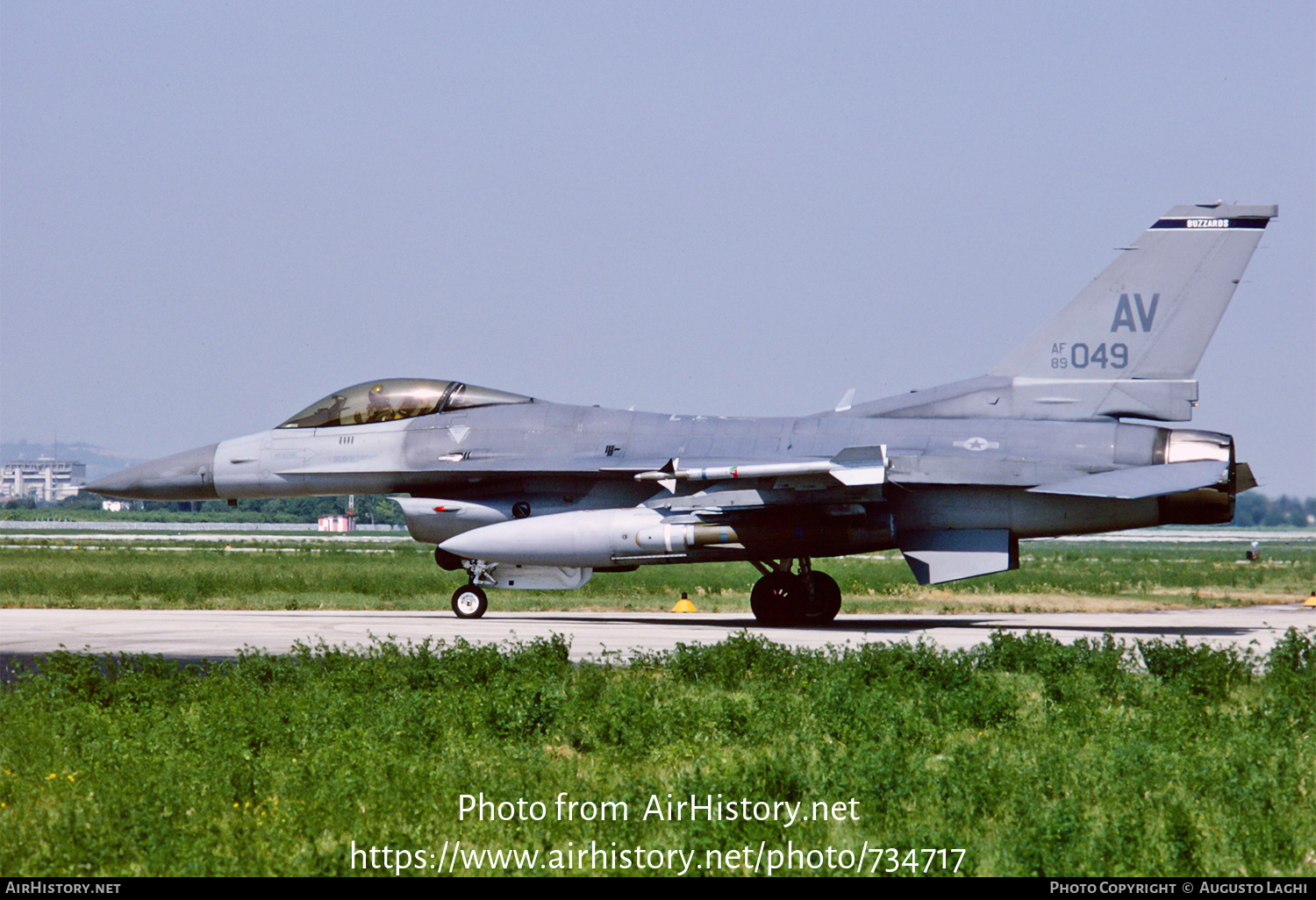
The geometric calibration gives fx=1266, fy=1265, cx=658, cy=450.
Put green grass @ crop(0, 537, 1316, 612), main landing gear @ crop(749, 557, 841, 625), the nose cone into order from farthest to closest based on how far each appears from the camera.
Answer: green grass @ crop(0, 537, 1316, 612)
the nose cone
main landing gear @ crop(749, 557, 841, 625)

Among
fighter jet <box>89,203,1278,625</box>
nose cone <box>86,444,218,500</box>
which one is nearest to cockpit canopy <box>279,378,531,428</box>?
fighter jet <box>89,203,1278,625</box>

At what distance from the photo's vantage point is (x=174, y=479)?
Answer: 19.9 metres

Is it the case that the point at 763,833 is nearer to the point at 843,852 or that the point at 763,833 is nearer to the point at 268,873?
the point at 843,852

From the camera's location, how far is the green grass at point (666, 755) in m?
5.88

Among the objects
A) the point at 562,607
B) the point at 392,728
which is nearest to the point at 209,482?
the point at 562,607

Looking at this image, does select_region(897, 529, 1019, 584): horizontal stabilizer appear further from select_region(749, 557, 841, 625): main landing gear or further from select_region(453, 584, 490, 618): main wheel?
select_region(453, 584, 490, 618): main wheel

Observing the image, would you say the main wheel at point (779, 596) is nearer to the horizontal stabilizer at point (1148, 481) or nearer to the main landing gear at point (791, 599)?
the main landing gear at point (791, 599)

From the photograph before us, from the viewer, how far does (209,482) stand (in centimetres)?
1986

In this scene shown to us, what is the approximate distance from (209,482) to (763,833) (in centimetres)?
1581

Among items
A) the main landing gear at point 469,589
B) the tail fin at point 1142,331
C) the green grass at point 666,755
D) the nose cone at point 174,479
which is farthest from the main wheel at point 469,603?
the green grass at point 666,755

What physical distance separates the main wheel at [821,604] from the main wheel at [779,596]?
0.78ft

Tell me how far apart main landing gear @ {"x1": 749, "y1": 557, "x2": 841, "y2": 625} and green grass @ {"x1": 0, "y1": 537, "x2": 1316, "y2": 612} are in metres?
4.19

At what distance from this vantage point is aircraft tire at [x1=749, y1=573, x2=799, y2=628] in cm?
1862

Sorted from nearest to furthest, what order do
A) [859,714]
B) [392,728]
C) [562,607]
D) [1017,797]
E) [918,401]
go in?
[1017,797] → [392,728] → [859,714] → [918,401] → [562,607]
